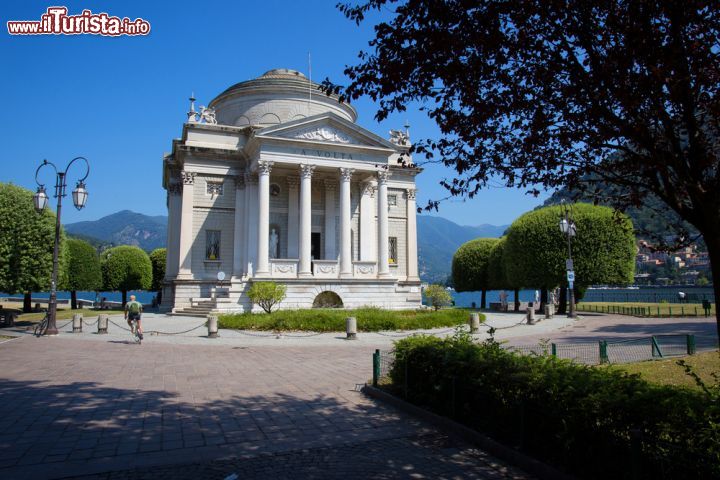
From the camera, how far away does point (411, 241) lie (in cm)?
4497

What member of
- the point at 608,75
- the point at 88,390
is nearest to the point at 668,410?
the point at 608,75

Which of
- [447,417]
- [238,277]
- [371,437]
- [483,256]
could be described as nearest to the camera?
[371,437]

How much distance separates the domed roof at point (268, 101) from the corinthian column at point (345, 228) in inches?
387

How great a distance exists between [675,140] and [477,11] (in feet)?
8.83

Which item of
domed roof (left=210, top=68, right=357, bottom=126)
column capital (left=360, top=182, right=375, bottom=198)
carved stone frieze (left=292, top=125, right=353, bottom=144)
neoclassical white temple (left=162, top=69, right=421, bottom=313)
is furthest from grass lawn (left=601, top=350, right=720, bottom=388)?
domed roof (left=210, top=68, right=357, bottom=126)

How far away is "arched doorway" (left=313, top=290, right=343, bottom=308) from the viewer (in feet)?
114

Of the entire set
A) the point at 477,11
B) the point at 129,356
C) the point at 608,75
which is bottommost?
the point at 129,356

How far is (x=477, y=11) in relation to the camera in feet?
18.8

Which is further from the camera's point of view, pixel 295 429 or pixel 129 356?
pixel 129 356

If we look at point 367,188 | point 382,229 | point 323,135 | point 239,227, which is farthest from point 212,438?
point 367,188

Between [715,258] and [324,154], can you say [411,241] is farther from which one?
[715,258]

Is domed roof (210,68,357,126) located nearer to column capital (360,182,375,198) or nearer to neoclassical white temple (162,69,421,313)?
neoclassical white temple (162,69,421,313)

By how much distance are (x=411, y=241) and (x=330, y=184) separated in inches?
382

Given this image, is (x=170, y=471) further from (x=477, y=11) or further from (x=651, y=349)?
(x=651, y=349)
